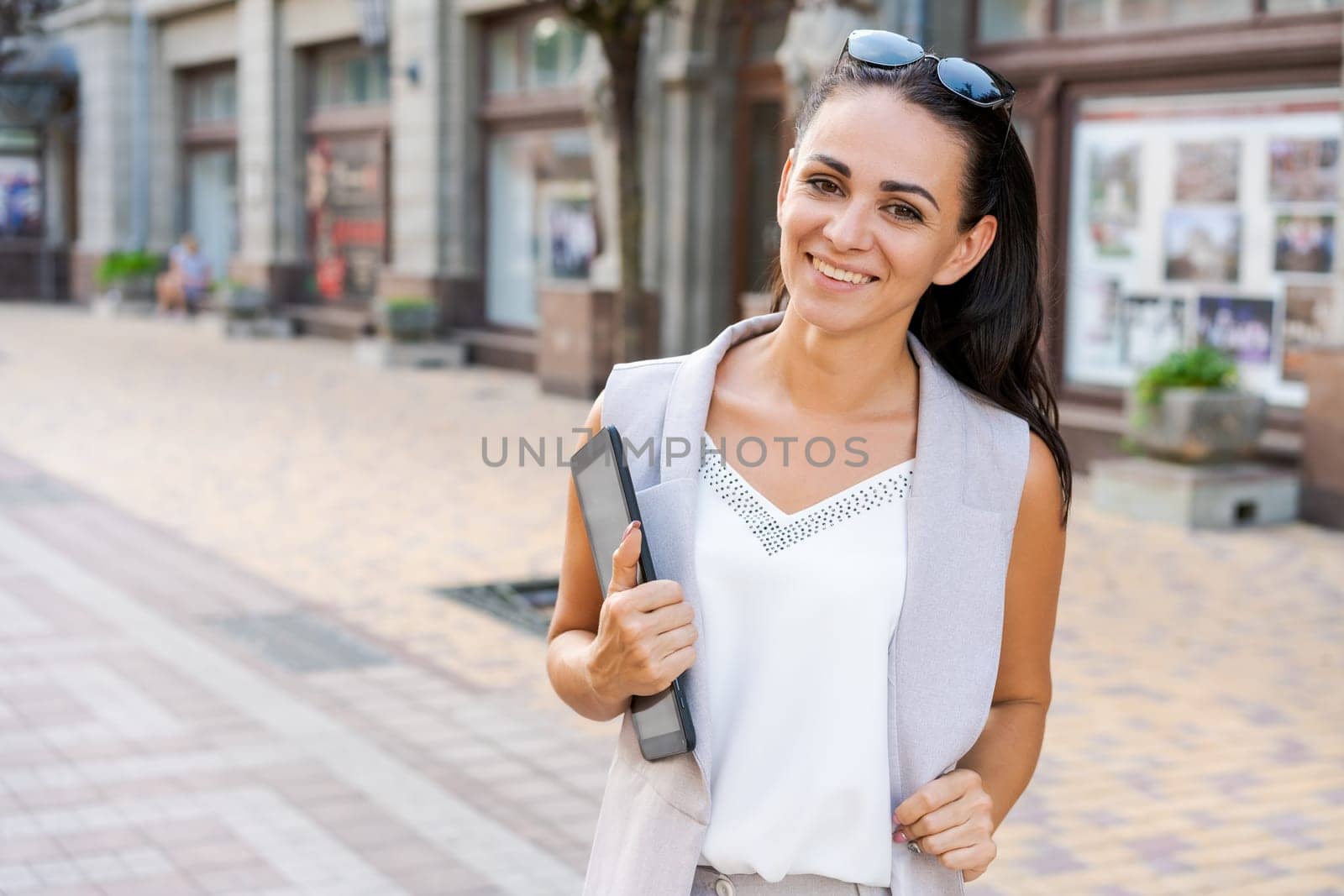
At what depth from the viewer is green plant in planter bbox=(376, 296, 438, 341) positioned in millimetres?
20812

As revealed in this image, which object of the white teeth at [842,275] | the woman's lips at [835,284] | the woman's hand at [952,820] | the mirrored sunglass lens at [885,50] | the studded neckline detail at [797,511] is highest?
the mirrored sunglass lens at [885,50]

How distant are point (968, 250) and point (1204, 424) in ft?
28.7

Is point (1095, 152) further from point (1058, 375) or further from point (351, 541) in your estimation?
point (351, 541)

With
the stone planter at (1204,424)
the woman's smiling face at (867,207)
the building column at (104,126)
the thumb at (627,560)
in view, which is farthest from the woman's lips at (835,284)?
the building column at (104,126)

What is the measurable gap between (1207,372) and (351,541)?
5.28 meters

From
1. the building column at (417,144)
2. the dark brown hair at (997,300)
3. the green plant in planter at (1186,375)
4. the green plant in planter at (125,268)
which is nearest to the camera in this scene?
the dark brown hair at (997,300)

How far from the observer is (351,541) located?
9555mm

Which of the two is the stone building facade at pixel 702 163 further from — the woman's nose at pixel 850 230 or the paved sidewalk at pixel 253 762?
the paved sidewalk at pixel 253 762

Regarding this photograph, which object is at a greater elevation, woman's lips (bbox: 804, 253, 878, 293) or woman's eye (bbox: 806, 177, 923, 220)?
woman's eye (bbox: 806, 177, 923, 220)

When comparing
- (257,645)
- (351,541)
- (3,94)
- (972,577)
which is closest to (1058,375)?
(351,541)

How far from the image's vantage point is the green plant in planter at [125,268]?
1216 inches

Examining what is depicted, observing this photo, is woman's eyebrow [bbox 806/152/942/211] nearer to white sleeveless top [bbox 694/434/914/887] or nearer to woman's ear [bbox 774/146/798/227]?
woman's ear [bbox 774/146/798/227]

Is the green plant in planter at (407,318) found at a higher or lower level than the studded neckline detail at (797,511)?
lower

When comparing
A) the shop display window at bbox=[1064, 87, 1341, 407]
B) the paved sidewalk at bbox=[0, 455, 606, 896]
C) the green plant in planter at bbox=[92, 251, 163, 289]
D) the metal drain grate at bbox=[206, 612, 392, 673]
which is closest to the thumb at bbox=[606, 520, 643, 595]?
the paved sidewalk at bbox=[0, 455, 606, 896]
